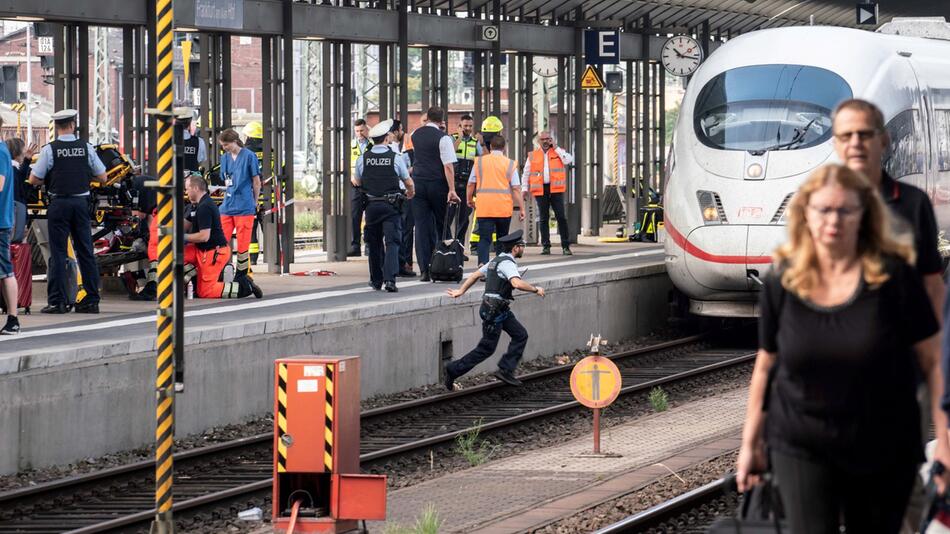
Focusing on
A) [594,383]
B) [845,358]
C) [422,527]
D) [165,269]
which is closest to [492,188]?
[594,383]

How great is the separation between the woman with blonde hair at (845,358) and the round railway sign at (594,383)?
7582mm

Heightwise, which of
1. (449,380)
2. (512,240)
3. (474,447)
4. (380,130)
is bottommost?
(474,447)

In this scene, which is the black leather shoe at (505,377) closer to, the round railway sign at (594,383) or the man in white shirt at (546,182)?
the round railway sign at (594,383)

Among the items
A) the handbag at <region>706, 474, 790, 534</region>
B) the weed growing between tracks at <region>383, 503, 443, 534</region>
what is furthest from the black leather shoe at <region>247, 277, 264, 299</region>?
the handbag at <region>706, 474, 790, 534</region>

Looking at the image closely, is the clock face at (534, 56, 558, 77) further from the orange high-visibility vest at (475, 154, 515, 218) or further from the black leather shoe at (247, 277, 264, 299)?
the black leather shoe at (247, 277, 264, 299)

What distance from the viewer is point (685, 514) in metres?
10.7

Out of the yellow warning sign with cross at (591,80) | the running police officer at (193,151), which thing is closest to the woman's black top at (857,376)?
the running police officer at (193,151)

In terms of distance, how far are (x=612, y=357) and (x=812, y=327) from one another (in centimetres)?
1426

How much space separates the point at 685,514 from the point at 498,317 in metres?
5.85

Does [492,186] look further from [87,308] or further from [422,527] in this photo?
[422,527]

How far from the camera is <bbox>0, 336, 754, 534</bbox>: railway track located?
1116 cm

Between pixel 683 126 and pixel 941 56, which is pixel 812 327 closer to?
pixel 683 126

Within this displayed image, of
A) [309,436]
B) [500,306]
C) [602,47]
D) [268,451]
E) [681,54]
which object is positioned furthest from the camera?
[681,54]

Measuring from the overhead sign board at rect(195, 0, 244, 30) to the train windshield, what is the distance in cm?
530
